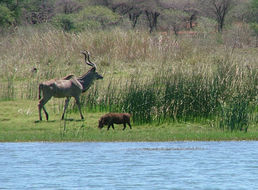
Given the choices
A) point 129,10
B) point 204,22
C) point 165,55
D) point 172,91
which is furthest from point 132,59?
point 129,10

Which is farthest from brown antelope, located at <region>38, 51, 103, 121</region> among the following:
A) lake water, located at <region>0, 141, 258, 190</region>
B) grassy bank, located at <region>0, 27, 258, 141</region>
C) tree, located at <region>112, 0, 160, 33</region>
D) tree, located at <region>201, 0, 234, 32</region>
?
tree, located at <region>112, 0, 160, 33</region>

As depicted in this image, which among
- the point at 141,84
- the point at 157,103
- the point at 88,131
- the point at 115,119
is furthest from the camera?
the point at 141,84

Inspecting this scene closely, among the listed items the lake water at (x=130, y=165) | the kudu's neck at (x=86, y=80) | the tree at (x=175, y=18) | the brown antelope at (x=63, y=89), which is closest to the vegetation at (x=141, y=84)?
Result: the kudu's neck at (x=86, y=80)

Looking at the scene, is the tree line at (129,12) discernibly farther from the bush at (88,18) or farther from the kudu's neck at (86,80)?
the kudu's neck at (86,80)

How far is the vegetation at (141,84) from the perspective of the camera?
14.3 m

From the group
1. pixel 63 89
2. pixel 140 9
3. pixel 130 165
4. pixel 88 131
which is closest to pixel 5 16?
pixel 140 9

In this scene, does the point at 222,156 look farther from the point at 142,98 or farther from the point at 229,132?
the point at 142,98

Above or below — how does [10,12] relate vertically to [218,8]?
below

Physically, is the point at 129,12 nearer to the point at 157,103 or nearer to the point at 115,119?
the point at 157,103

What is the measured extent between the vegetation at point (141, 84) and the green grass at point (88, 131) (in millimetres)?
22

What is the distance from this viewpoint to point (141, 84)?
17578 mm

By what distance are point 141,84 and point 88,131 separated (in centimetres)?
335

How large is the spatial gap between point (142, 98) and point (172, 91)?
0.77 meters

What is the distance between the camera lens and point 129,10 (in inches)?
1935
